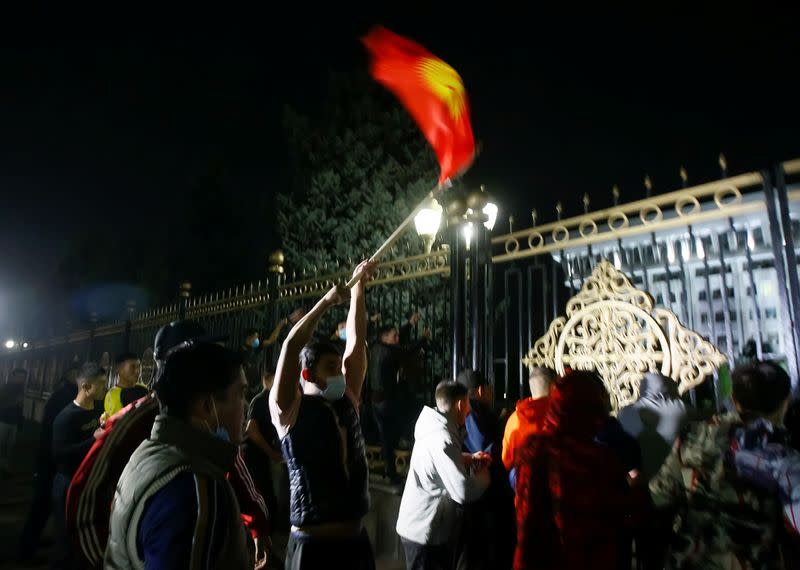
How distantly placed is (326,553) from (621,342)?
2962 mm

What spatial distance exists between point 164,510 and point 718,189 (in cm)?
428

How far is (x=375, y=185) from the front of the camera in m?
13.2

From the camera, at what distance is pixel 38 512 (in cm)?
551

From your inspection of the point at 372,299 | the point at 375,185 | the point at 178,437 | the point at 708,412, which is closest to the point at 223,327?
the point at 372,299

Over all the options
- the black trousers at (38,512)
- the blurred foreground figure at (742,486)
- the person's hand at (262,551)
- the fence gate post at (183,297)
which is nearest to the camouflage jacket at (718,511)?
the blurred foreground figure at (742,486)

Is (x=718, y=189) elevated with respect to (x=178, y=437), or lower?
elevated

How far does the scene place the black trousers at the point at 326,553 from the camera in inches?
100

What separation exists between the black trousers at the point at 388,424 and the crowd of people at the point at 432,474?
197 centimetres

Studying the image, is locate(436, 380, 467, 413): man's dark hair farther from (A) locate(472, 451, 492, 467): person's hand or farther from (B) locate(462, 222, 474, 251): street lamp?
(B) locate(462, 222, 474, 251): street lamp

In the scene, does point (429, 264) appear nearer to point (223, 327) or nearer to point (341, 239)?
point (223, 327)

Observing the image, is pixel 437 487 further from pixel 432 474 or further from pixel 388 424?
pixel 388 424

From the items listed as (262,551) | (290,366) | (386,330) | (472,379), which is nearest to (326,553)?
(262,551)

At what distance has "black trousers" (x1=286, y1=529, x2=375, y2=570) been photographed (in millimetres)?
2551

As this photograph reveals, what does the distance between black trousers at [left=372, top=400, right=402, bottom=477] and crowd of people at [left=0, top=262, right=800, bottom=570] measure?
1971mm
